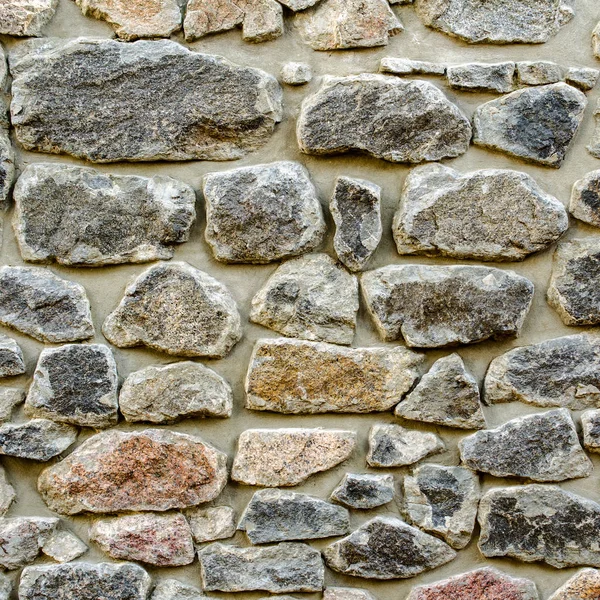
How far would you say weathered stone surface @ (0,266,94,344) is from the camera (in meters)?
1.30

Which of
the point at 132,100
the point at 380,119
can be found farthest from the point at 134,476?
the point at 380,119

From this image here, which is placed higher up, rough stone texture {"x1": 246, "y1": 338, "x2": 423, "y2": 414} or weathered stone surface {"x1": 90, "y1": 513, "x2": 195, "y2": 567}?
rough stone texture {"x1": 246, "y1": 338, "x2": 423, "y2": 414}

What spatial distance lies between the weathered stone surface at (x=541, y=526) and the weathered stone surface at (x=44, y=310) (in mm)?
843

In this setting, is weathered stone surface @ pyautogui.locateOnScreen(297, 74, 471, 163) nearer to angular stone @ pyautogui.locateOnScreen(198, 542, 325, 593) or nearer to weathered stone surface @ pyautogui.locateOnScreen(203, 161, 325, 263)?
weathered stone surface @ pyautogui.locateOnScreen(203, 161, 325, 263)

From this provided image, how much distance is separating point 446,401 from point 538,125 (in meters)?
0.57

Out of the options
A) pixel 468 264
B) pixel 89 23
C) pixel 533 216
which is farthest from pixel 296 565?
pixel 89 23

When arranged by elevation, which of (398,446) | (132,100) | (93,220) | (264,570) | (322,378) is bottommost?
(264,570)

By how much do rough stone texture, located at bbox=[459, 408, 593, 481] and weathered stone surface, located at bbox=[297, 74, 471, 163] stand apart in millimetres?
562

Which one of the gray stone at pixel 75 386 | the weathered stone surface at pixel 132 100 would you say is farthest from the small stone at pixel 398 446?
the weathered stone surface at pixel 132 100

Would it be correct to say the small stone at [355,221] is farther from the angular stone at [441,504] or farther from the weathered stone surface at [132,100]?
the angular stone at [441,504]

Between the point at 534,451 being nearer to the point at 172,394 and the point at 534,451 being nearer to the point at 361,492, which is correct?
the point at 361,492

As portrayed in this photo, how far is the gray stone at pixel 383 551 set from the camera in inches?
50.6

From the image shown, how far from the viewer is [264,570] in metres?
1.28

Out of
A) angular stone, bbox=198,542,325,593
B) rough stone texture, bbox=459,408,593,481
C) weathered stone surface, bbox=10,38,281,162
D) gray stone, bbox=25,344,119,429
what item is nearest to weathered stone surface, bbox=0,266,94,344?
gray stone, bbox=25,344,119,429
